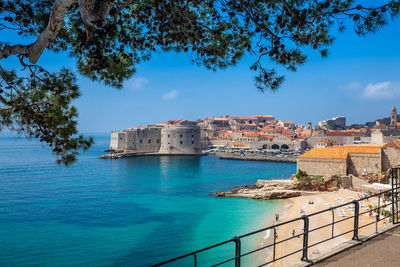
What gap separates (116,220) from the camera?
17625 mm

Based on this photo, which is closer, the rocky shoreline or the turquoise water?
the turquoise water

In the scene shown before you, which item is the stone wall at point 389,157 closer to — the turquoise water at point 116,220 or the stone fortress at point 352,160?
the stone fortress at point 352,160

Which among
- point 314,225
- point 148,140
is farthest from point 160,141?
point 314,225

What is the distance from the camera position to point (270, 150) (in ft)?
214

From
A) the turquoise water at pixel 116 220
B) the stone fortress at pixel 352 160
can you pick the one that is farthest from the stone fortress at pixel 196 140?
the stone fortress at pixel 352 160

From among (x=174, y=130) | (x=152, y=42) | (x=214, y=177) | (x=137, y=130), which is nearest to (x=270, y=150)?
(x=174, y=130)

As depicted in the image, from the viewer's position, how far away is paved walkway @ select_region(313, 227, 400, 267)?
10.4 ft

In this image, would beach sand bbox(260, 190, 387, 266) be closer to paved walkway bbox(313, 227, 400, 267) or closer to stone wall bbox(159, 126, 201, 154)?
paved walkway bbox(313, 227, 400, 267)

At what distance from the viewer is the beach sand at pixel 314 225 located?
11186 millimetres

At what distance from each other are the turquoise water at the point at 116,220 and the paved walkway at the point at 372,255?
333 inches

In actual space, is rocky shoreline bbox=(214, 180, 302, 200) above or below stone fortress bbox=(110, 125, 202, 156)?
below

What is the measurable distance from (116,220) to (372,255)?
16.0 metres

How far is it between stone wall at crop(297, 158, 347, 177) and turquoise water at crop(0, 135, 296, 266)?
15.9 ft

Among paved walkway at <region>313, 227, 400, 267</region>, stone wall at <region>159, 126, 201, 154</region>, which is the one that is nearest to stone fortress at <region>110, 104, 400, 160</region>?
stone wall at <region>159, 126, 201, 154</region>
